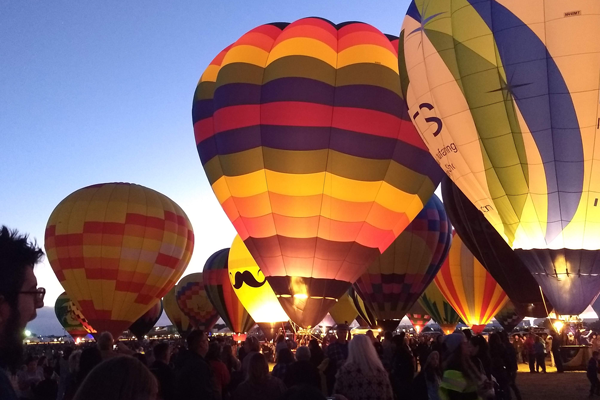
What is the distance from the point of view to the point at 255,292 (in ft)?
64.2

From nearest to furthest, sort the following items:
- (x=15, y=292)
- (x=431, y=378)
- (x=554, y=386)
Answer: (x=15, y=292)
(x=431, y=378)
(x=554, y=386)

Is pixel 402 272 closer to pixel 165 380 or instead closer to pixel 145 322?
pixel 165 380

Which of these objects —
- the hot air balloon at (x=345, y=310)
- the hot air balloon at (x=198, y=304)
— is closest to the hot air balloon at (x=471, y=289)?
the hot air balloon at (x=345, y=310)

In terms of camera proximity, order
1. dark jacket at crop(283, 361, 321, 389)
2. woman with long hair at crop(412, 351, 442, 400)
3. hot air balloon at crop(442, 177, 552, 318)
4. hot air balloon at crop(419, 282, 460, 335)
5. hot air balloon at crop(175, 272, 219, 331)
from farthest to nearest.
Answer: hot air balloon at crop(175, 272, 219, 331), hot air balloon at crop(419, 282, 460, 335), hot air balloon at crop(442, 177, 552, 318), woman with long hair at crop(412, 351, 442, 400), dark jacket at crop(283, 361, 321, 389)

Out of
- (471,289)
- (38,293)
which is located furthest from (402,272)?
(38,293)

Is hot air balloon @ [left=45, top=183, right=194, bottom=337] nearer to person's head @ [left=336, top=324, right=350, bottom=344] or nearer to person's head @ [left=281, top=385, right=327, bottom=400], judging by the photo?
person's head @ [left=336, top=324, right=350, bottom=344]

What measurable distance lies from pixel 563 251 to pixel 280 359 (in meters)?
5.66

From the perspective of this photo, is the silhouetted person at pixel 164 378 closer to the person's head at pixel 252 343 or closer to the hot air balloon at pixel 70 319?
the person's head at pixel 252 343

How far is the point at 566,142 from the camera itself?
27.9 feet

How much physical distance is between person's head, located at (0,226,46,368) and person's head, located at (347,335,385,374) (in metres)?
2.25

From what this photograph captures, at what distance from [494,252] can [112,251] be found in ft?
31.7

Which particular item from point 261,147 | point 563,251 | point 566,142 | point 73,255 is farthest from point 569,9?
point 73,255

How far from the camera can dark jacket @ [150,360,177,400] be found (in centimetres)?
354

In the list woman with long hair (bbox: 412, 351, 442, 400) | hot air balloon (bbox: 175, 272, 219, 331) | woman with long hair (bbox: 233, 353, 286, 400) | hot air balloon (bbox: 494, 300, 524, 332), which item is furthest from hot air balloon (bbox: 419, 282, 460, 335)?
woman with long hair (bbox: 233, 353, 286, 400)
